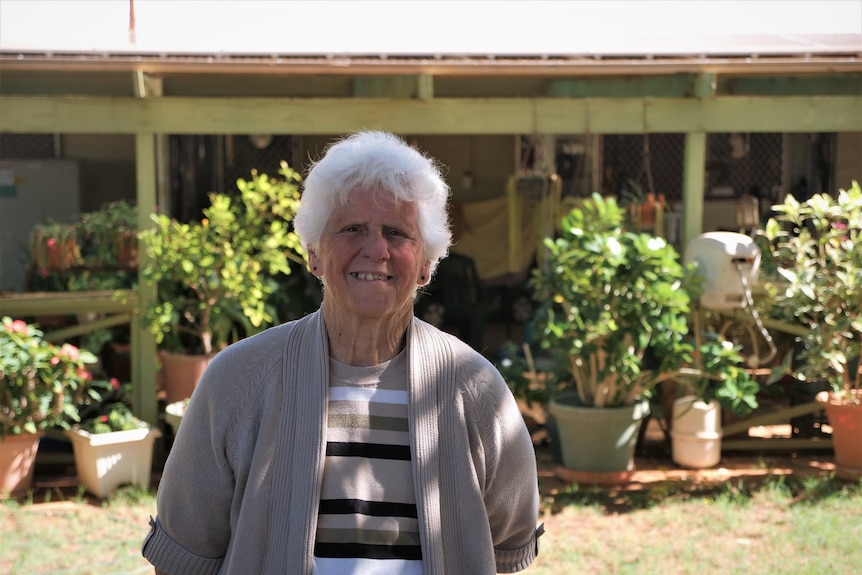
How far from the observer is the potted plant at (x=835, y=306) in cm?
580

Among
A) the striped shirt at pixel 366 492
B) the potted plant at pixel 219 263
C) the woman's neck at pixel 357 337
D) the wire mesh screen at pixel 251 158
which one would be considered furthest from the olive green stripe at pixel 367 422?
the wire mesh screen at pixel 251 158

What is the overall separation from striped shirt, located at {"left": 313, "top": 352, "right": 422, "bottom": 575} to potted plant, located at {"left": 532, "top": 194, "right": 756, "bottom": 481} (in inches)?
151

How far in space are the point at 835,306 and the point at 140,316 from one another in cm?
428

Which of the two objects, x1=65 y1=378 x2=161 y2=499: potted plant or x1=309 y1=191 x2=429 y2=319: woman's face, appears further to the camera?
x1=65 y1=378 x2=161 y2=499: potted plant

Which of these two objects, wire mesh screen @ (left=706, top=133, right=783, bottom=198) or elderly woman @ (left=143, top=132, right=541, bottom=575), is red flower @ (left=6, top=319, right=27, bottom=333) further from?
wire mesh screen @ (left=706, top=133, right=783, bottom=198)

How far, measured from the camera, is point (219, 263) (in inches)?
239

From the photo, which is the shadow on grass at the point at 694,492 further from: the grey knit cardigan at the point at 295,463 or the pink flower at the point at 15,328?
the grey knit cardigan at the point at 295,463

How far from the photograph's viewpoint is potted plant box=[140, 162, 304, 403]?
596 centimetres

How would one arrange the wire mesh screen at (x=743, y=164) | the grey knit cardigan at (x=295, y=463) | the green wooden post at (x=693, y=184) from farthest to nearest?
the wire mesh screen at (x=743, y=164)
the green wooden post at (x=693, y=184)
the grey knit cardigan at (x=295, y=463)

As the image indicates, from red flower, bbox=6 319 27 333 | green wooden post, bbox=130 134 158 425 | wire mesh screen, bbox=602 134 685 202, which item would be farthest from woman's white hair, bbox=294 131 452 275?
wire mesh screen, bbox=602 134 685 202

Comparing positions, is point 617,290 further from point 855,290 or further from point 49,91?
point 49,91

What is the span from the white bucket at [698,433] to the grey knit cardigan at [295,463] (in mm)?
4427

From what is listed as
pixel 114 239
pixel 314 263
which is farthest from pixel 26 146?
pixel 314 263

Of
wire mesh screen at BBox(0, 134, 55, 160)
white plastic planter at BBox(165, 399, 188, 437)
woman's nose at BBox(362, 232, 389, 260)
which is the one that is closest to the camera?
woman's nose at BBox(362, 232, 389, 260)
